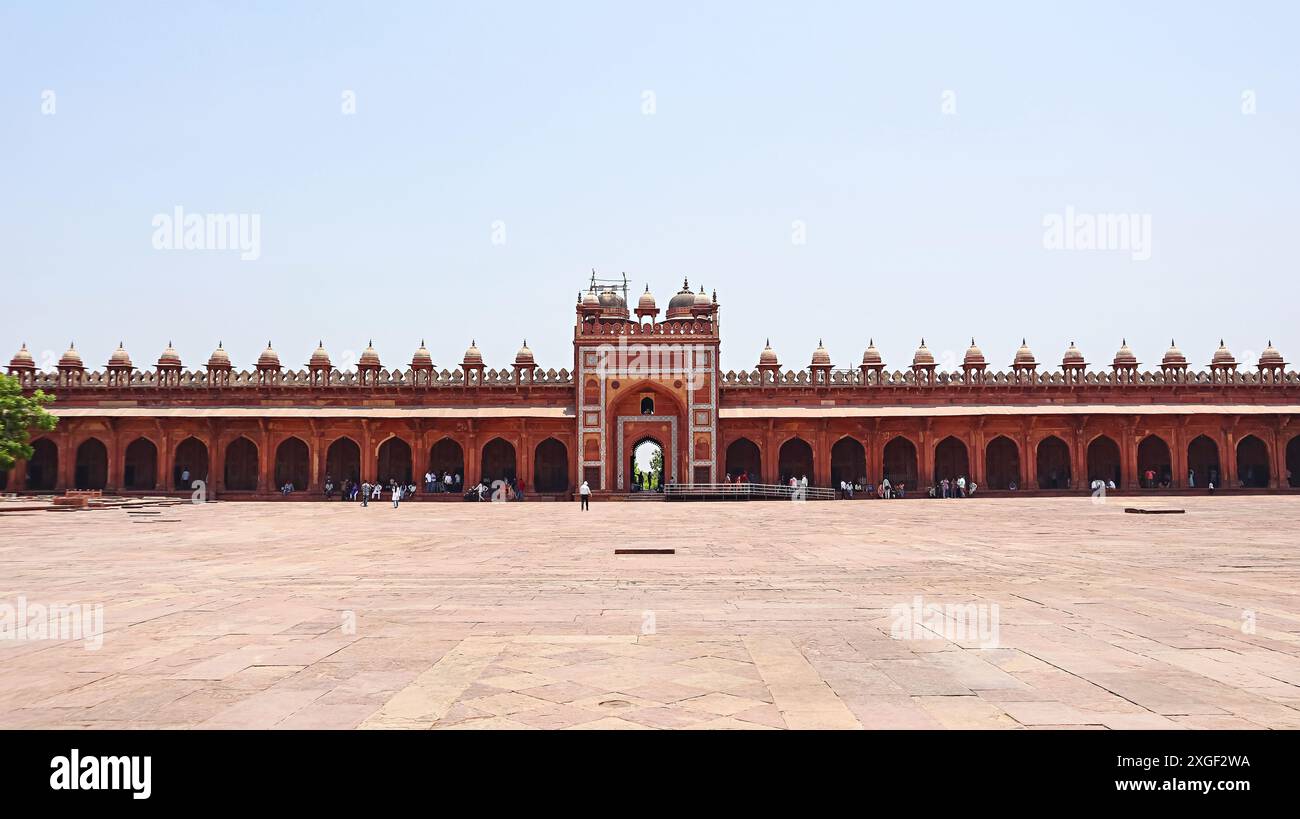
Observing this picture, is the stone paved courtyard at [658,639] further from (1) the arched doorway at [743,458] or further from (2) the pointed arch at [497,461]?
(1) the arched doorway at [743,458]

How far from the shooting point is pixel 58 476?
30.4 meters

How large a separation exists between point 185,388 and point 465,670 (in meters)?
32.1

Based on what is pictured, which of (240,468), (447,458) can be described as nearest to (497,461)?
(447,458)

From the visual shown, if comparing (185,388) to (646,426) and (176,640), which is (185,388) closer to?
(646,426)

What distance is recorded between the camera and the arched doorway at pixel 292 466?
32406mm

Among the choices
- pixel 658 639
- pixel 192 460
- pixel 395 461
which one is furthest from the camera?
pixel 395 461

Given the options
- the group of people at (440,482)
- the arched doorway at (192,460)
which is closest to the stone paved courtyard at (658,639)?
the group of people at (440,482)

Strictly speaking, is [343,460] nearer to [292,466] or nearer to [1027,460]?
[292,466]

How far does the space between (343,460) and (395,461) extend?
2127 millimetres

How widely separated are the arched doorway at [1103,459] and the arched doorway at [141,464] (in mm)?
36144

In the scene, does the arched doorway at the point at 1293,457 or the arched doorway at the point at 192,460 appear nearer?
the arched doorway at the point at 192,460

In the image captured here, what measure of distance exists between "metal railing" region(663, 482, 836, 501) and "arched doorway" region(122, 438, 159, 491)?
20.0m

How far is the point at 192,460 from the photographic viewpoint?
3194 centimetres
